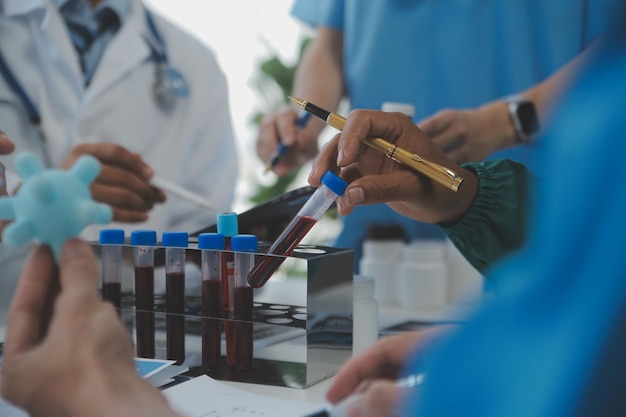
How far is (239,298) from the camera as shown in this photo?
731 mm

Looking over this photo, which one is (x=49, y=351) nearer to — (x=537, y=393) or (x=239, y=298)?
(x=537, y=393)

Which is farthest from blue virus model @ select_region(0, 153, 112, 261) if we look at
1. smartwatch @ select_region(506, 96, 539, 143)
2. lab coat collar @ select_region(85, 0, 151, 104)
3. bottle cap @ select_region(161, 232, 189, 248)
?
lab coat collar @ select_region(85, 0, 151, 104)

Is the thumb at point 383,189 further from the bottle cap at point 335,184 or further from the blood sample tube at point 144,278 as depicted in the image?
the blood sample tube at point 144,278

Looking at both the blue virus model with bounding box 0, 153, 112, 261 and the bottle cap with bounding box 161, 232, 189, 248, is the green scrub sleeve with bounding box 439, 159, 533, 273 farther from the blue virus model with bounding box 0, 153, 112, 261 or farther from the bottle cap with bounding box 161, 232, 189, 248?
the blue virus model with bounding box 0, 153, 112, 261

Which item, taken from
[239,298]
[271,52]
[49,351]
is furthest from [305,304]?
[271,52]

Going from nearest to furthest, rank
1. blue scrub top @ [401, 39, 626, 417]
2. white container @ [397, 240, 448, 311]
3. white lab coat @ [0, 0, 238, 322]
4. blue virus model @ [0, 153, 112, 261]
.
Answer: blue scrub top @ [401, 39, 626, 417] < blue virus model @ [0, 153, 112, 261] < white container @ [397, 240, 448, 311] < white lab coat @ [0, 0, 238, 322]

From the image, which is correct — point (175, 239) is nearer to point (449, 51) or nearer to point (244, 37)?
point (449, 51)

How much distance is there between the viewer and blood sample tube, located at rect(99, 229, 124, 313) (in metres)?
0.81

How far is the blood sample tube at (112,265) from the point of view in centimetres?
81

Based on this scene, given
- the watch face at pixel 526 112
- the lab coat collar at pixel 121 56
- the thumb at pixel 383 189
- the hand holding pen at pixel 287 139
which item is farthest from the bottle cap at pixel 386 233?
the lab coat collar at pixel 121 56

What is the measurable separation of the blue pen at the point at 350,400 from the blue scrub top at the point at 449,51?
0.69 meters

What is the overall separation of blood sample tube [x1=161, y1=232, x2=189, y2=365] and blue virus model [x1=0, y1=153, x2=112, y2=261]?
32 centimetres

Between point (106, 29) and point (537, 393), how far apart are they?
1.46 meters

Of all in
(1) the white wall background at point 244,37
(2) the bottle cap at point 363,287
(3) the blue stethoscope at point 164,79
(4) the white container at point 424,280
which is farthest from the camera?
(1) the white wall background at point 244,37
